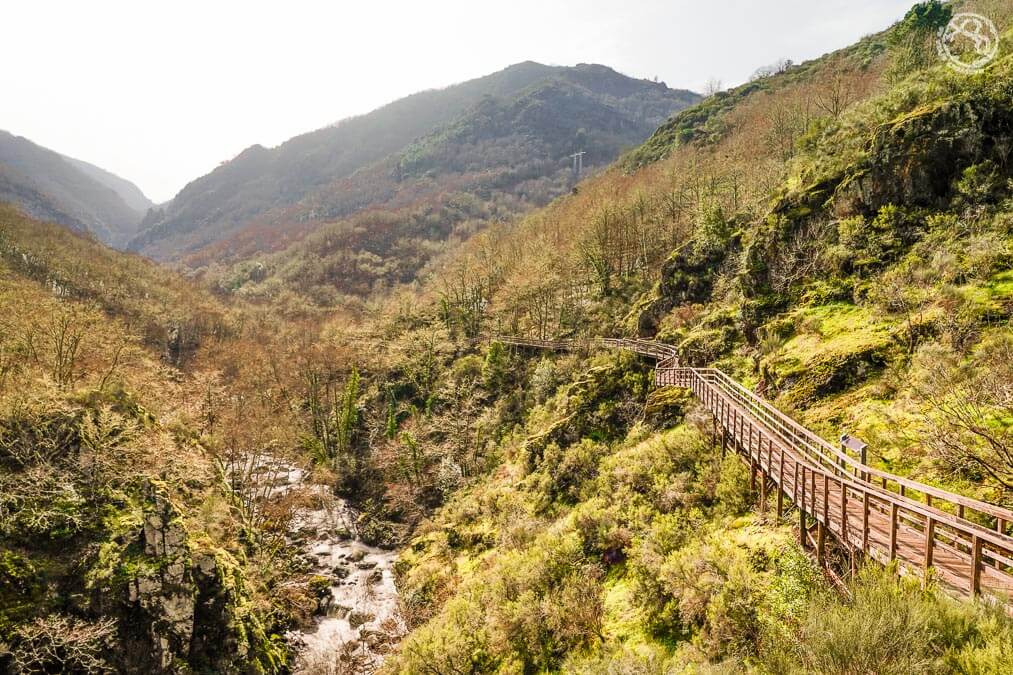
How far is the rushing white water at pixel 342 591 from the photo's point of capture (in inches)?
749

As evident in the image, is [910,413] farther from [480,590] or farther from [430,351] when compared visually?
[430,351]

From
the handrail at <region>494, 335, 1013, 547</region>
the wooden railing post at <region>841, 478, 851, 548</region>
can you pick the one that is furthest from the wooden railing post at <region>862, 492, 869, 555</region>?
the wooden railing post at <region>841, 478, 851, 548</region>

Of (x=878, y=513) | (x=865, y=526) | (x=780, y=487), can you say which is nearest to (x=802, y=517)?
(x=780, y=487)

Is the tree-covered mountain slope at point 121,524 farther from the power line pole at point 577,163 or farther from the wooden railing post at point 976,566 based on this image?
the power line pole at point 577,163

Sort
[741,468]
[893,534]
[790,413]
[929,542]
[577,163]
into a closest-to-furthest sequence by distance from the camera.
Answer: [929,542], [893,534], [741,468], [790,413], [577,163]

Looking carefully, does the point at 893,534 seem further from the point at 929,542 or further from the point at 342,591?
the point at 342,591

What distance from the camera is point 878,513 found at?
802 cm

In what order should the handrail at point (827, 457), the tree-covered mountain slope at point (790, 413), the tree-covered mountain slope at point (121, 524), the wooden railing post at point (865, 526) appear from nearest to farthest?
the handrail at point (827, 457), the wooden railing post at point (865, 526), the tree-covered mountain slope at point (790, 413), the tree-covered mountain slope at point (121, 524)

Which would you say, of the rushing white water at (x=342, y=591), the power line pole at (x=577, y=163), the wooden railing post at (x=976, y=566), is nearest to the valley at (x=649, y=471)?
the wooden railing post at (x=976, y=566)

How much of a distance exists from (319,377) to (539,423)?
24965 millimetres

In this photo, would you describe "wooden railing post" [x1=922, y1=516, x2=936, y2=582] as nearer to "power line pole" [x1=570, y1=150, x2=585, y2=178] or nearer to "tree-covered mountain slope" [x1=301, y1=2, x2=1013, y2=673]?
"tree-covered mountain slope" [x1=301, y1=2, x2=1013, y2=673]

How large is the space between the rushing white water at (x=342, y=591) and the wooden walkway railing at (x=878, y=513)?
17123mm

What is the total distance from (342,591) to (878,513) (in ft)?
80.1

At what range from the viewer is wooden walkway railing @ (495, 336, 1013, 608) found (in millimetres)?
5285
